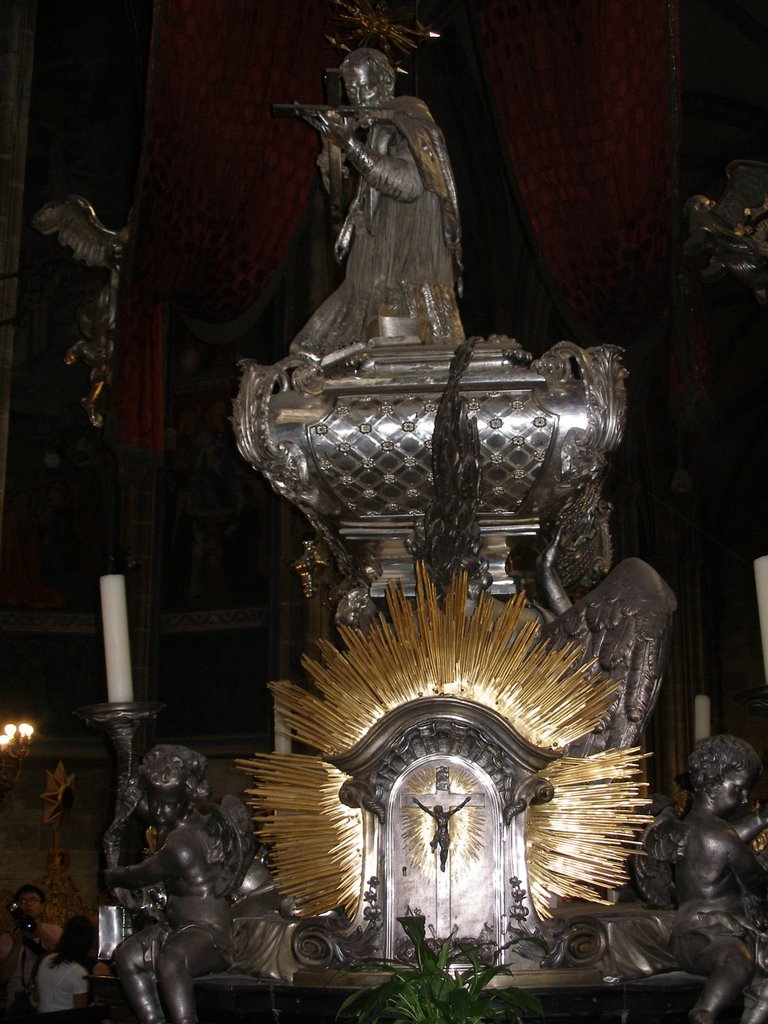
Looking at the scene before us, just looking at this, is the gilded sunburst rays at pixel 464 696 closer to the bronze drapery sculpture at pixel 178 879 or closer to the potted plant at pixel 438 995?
the bronze drapery sculpture at pixel 178 879

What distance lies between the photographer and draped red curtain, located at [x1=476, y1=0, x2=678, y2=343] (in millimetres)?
3973

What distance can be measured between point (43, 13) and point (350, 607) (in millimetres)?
10190

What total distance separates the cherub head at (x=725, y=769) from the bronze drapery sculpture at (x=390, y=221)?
1239 mm

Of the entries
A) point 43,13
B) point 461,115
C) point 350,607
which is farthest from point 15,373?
point 350,607

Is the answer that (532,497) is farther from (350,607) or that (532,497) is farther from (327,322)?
(327,322)

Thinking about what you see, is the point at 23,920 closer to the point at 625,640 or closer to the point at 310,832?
the point at 310,832

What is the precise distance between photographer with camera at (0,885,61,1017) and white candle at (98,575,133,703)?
108 inches

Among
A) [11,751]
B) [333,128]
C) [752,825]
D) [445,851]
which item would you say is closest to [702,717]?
[752,825]

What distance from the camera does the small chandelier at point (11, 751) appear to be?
9.10m

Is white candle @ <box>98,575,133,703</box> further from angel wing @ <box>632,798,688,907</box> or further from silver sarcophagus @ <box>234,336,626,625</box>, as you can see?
angel wing @ <box>632,798,688,907</box>

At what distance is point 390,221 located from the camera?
3.77 metres

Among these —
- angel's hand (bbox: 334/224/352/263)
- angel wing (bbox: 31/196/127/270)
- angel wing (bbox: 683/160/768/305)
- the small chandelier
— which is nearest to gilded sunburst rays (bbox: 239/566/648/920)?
angel's hand (bbox: 334/224/352/263)

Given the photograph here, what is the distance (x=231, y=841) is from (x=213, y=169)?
7.04 feet

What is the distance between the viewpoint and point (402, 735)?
2896mm
